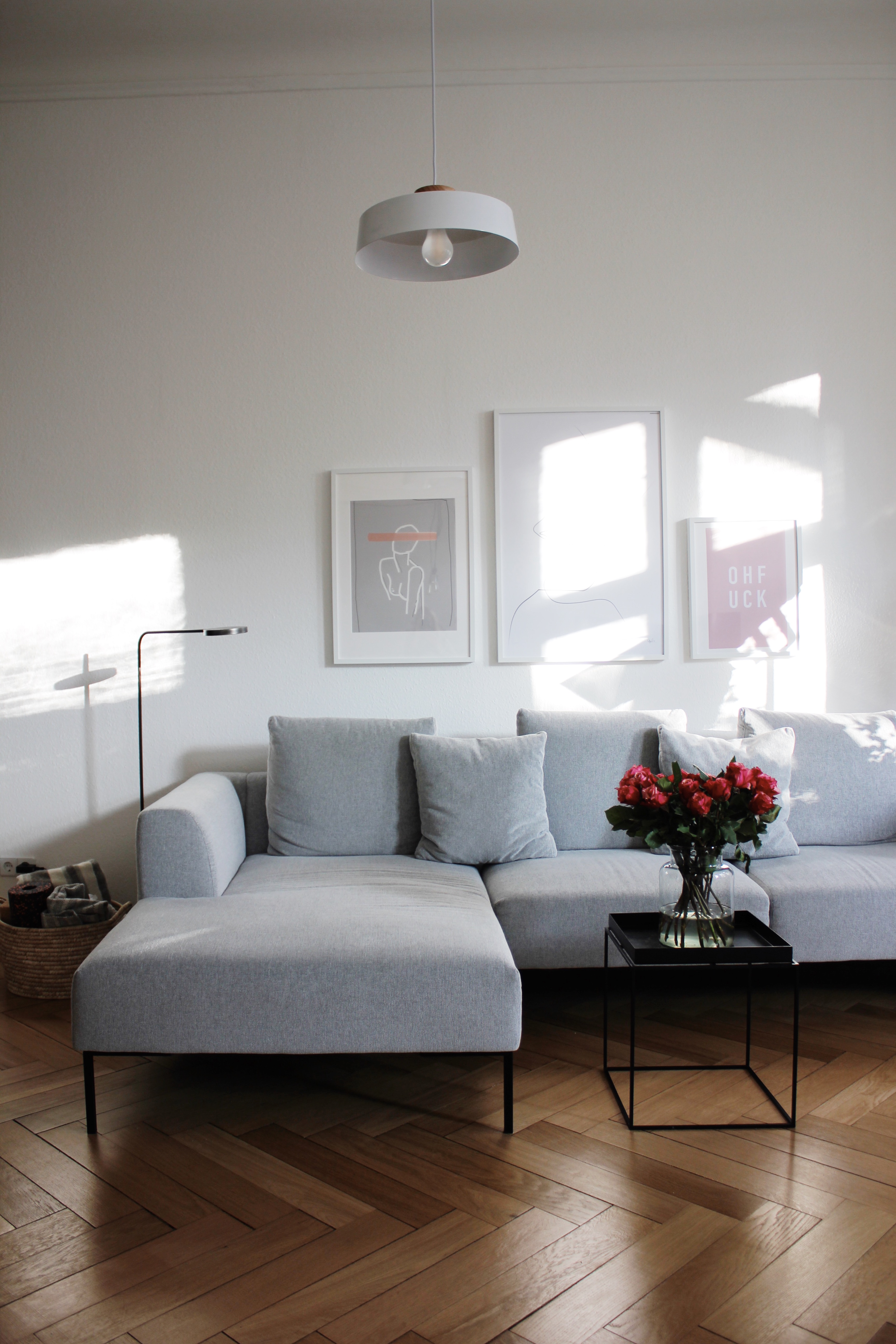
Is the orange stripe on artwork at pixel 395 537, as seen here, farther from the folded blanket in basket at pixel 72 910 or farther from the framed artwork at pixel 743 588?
the folded blanket in basket at pixel 72 910

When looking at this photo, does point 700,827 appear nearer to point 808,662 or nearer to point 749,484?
point 808,662

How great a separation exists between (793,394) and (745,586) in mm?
750

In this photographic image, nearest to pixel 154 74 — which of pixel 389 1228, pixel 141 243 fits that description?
pixel 141 243

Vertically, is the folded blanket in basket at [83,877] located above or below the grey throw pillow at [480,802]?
below

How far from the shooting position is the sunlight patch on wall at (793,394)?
3713 millimetres

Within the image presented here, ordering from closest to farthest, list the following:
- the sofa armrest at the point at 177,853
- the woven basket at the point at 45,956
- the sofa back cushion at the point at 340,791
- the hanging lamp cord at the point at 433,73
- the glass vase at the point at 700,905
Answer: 1. the glass vase at the point at 700,905
2. the hanging lamp cord at the point at 433,73
3. the sofa armrest at the point at 177,853
4. the woven basket at the point at 45,956
5. the sofa back cushion at the point at 340,791

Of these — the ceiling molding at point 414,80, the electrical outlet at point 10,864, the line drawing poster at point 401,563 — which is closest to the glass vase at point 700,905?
the line drawing poster at point 401,563

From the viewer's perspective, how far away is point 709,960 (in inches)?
87.6

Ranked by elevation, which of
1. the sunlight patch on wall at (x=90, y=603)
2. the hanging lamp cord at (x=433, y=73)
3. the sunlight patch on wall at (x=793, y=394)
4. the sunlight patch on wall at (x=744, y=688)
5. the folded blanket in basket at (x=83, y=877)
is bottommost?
the folded blanket in basket at (x=83, y=877)

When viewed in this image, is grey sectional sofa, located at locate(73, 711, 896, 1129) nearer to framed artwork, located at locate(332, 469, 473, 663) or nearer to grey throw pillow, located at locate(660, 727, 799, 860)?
grey throw pillow, located at locate(660, 727, 799, 860)

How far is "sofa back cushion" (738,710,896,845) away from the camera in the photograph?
329 cm

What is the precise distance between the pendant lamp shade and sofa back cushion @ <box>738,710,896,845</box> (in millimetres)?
1914

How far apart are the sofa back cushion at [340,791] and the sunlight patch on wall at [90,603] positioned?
73cm

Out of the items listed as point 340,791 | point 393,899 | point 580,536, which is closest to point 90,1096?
point 393,899
